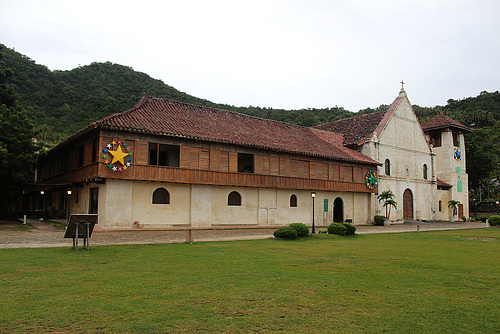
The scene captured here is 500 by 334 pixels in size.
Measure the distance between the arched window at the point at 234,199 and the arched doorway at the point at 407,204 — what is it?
20.7 meters

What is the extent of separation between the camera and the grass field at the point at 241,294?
4.86 meters

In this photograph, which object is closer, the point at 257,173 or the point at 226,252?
the point at 226,252

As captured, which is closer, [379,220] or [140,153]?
[140,153]

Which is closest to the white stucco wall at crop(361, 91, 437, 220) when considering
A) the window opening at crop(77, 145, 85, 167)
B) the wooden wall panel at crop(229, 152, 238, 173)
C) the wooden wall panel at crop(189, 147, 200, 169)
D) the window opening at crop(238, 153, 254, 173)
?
the window opening at crop(238, 153, 254, 173)

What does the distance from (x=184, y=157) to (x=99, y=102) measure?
31.4 m

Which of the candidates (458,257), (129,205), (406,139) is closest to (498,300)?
(458,257)

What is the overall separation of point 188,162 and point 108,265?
15.2 meters

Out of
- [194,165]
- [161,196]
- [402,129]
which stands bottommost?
[161,196]

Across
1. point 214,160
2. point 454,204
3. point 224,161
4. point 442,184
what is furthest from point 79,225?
point 454,204

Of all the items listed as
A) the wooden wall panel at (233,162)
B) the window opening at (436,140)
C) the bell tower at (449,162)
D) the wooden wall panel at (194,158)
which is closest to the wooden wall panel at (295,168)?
the wooden wall panel at (233,162)

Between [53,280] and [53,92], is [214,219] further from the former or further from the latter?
[53,92]

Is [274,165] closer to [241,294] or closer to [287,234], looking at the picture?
[287,234]

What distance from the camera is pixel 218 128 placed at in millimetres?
27438

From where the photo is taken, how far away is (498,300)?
6.29 meters
